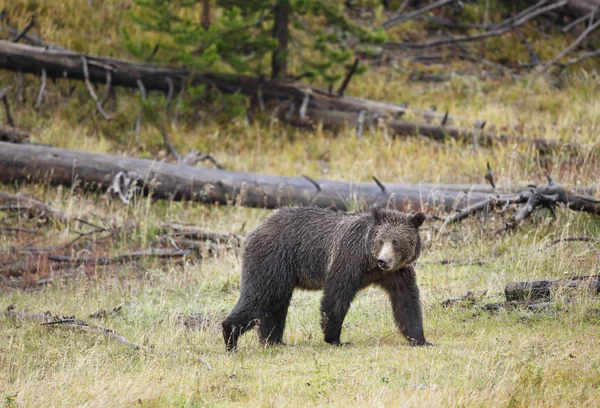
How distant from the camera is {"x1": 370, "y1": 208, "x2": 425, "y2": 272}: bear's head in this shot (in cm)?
687

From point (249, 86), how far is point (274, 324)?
36.0ft

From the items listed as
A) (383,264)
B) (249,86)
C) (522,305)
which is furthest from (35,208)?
(522,305)

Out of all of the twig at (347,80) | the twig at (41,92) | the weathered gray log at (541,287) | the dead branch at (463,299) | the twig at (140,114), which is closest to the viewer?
the weathered gray log at (541,287)

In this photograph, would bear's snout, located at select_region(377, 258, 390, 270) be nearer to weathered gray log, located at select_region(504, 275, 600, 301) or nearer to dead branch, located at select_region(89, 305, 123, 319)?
weathered gray log, located at select_region(504, 275, 600, 301)

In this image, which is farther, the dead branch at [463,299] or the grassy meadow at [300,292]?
the dead branch at [463,299]

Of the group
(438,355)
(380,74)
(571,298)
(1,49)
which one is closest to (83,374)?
(438,355)

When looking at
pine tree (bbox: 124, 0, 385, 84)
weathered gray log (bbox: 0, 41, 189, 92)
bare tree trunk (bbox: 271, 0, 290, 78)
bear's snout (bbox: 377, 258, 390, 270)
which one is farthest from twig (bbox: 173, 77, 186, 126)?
bear's snout (bbox: 377, 258, 390, 270)

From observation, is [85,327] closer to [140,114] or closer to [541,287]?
[541,287]

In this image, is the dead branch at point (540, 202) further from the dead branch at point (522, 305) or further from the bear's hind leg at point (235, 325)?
the bear's hind leg at point (235, 325)

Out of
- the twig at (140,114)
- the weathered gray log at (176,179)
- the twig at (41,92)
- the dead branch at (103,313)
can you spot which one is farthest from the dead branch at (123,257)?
the twig at (41,92)

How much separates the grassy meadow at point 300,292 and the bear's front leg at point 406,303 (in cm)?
18

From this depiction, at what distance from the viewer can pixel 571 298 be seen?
779 cm

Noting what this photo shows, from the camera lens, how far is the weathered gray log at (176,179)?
12945 millimetres

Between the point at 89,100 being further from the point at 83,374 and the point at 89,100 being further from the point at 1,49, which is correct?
the point at 83,374
